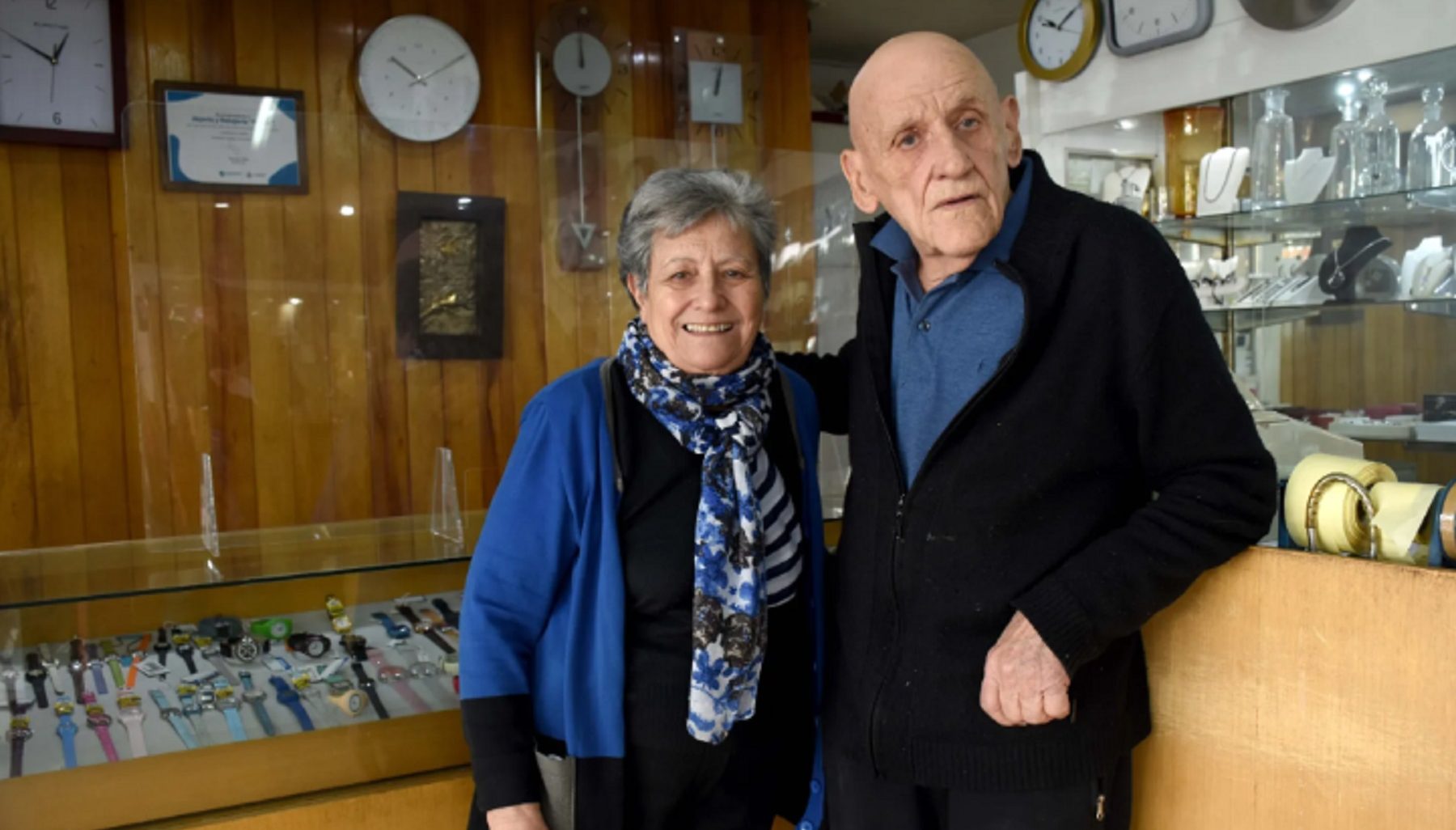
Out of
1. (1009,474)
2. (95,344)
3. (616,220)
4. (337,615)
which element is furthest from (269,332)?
(1009,474)

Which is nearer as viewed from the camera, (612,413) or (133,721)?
(612,413)

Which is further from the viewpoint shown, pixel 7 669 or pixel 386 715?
pixel 386 715

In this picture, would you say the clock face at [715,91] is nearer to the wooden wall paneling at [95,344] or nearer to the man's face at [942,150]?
the wooden wall paneling at [95,344]

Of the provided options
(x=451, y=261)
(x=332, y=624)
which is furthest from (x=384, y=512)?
(x=332, y=624)

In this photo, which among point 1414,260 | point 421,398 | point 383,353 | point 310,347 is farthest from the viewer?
point 421,398

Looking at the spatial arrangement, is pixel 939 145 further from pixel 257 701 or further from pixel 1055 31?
pixel 1055 31

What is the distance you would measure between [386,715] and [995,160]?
1.20 m

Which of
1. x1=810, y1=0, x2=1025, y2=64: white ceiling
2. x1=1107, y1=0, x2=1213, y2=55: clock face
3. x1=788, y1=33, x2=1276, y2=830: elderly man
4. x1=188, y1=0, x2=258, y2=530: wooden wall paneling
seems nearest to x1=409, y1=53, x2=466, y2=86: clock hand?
x1=188, y1=0, x2=258, y2=530: wooden wall paneling

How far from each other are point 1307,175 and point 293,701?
278 centimetres

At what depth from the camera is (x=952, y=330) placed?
4.12 feet

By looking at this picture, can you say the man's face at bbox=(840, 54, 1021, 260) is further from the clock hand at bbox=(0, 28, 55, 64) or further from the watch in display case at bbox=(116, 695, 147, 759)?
the clock hand at bbox=(0, 28, 55, 64)

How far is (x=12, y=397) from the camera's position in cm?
360

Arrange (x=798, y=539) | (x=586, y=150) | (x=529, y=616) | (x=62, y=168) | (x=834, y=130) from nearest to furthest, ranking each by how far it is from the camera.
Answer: (x=529, y=616) < (x=798, y=539) < (x=586, y=150) < (x=62, y=168) < (x=834, y=130)

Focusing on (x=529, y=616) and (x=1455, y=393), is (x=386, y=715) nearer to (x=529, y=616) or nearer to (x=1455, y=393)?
(x=529, y=616)
